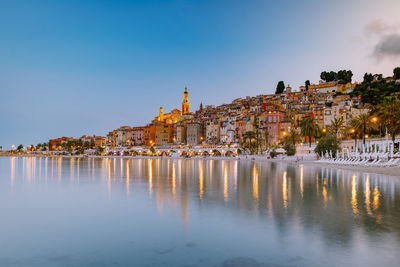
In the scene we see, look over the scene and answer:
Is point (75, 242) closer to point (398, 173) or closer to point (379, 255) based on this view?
point (379, 255)

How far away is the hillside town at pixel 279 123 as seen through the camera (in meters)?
74.3

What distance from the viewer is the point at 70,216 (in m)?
12.8

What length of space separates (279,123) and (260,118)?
772 centimetres

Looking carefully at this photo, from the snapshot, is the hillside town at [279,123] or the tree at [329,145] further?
the hillside town at [279,123]

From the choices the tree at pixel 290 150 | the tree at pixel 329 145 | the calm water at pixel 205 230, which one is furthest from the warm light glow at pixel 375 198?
the tree at pixel 290 150

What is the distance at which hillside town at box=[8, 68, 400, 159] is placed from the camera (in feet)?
244

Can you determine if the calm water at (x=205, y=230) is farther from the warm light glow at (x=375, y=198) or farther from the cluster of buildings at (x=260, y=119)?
the cluster of buildings at (x=260, y=119)

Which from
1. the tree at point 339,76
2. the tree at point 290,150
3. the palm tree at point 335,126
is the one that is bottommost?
the tree at point 290,150

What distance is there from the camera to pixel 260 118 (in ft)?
338

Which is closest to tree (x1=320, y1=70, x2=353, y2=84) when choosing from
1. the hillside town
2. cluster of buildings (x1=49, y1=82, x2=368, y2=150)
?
the hillside town

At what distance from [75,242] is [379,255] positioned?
302 inches

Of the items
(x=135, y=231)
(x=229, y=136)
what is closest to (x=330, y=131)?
(x=229, y=136)

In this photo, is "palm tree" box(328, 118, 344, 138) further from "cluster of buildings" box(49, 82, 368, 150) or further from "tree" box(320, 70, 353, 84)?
"tree" box(320, 70, 353, 84)

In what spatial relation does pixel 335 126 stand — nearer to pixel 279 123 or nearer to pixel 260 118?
pixel 279 123
